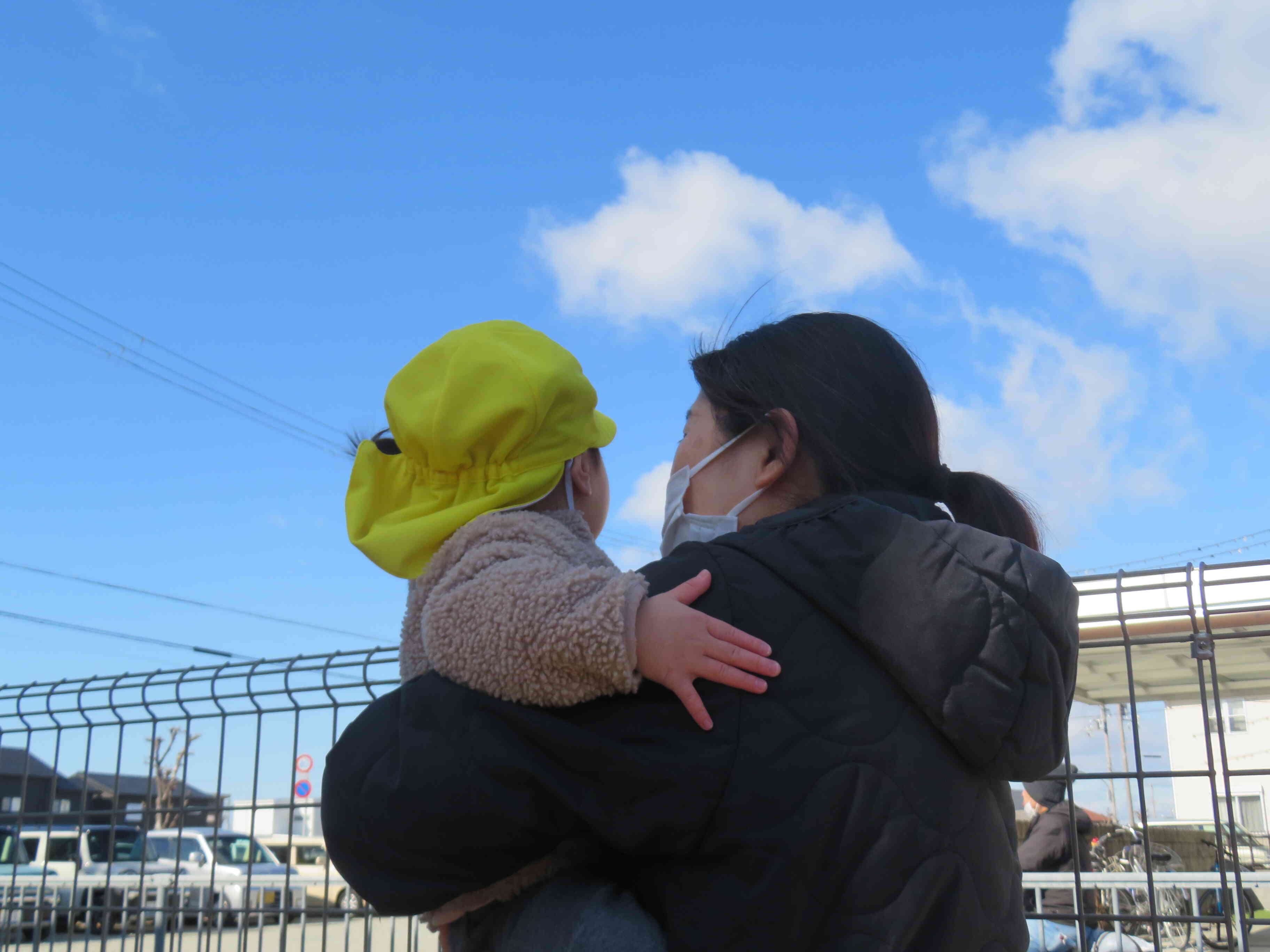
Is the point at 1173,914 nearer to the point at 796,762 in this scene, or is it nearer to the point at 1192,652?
the point at 1192,652

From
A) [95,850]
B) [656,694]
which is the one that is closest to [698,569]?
[656,694]

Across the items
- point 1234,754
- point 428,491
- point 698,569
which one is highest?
point 428,491

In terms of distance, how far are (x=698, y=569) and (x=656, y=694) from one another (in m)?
0.17

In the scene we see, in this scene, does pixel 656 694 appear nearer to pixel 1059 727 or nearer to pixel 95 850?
pixel 1059 727

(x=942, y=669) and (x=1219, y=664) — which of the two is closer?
(x=942, y=669)

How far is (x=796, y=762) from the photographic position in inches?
47.4

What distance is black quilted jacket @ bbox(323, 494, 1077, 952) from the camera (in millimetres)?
1193

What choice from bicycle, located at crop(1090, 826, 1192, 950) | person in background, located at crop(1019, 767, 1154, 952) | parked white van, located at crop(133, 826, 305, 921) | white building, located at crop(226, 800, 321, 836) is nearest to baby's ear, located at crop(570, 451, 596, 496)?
white building, located at crop(226, 800, 321, 836)

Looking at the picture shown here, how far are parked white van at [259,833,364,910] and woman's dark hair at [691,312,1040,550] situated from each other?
975 mm

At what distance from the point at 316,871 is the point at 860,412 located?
4.54 m

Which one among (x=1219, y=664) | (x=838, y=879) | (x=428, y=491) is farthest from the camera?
(x=1219, y=664)

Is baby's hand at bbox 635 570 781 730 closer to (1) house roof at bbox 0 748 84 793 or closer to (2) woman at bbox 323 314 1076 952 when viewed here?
(2) woman at bbox 323 314 1076 952

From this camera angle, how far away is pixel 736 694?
4.06 feet

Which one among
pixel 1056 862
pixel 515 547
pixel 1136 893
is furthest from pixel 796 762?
pixel 1056 862
